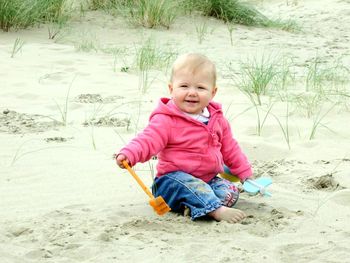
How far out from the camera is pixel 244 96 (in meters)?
5.61

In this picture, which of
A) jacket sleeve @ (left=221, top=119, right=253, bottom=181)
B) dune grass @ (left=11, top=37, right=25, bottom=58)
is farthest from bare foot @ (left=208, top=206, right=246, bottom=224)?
dune grass @ (left=11, top=37, right=25, bottom=58)

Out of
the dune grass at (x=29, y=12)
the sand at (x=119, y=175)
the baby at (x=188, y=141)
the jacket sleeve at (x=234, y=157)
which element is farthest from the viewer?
the dune grass at (x=29, y=12)

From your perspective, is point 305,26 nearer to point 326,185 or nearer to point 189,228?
point 326,185

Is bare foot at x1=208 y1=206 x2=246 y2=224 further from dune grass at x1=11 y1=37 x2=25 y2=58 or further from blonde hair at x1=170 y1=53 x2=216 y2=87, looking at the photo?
dune grass at x1=11 y1=37 x2=25 y2=58

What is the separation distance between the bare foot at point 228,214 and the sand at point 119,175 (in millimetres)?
40

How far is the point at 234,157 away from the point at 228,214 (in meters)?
0.46

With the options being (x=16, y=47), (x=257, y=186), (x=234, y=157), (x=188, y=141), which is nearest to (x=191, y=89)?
(x=188, y=141)

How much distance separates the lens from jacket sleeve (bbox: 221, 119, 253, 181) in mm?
3477

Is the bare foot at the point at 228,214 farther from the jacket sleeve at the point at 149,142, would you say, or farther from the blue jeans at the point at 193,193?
the jacket sleeve at the point at 149,142

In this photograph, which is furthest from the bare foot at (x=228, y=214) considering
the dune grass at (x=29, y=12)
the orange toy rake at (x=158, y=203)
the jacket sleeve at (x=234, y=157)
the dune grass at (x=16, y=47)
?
the dune grass at (x=29, y=12)

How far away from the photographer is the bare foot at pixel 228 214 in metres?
3.08

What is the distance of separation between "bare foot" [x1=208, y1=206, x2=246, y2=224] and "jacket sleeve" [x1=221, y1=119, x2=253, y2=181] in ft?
1.23

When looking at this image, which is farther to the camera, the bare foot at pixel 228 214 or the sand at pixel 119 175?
the bare foot at pixel 228 214

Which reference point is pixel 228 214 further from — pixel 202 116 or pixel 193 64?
pixel 193 64
